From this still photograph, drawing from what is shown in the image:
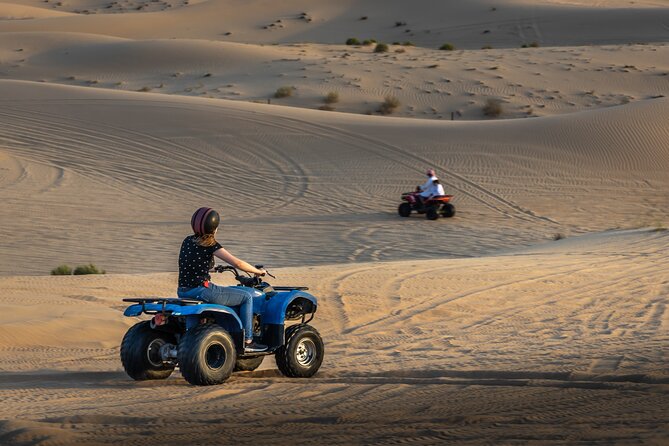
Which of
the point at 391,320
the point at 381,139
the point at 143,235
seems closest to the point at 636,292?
the point at 391,320

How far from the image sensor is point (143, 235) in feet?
79.8

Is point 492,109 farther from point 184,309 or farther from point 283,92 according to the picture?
point 184,309

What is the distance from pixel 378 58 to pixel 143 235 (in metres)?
36.9

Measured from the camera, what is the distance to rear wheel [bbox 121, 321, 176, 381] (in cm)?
903

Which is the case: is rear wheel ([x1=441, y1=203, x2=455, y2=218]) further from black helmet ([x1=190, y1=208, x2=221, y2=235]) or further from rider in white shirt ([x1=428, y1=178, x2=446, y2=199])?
black helmet ([x1=190, y1=208, x2=221, y2=235])

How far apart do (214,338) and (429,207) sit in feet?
59.7

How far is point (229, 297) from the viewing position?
898cm

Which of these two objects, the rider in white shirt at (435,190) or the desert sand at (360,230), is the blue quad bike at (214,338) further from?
the rider in white shirt at (435,190)

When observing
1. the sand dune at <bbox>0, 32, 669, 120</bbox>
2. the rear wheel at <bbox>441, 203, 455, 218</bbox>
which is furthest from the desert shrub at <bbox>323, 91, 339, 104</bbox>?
the rear wheel at <bbox>441, 203, 455, 218</bbox>

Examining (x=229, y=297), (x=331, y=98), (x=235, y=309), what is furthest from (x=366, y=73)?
Answer: (x=229, y=297)

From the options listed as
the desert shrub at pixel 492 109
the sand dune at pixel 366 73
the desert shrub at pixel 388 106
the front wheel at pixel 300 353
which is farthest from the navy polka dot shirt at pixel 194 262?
the desert shrub at pixel 388 106

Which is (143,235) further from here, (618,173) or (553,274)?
(618,173)

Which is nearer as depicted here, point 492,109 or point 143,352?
point 143,352

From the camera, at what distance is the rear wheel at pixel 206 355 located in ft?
28.4
